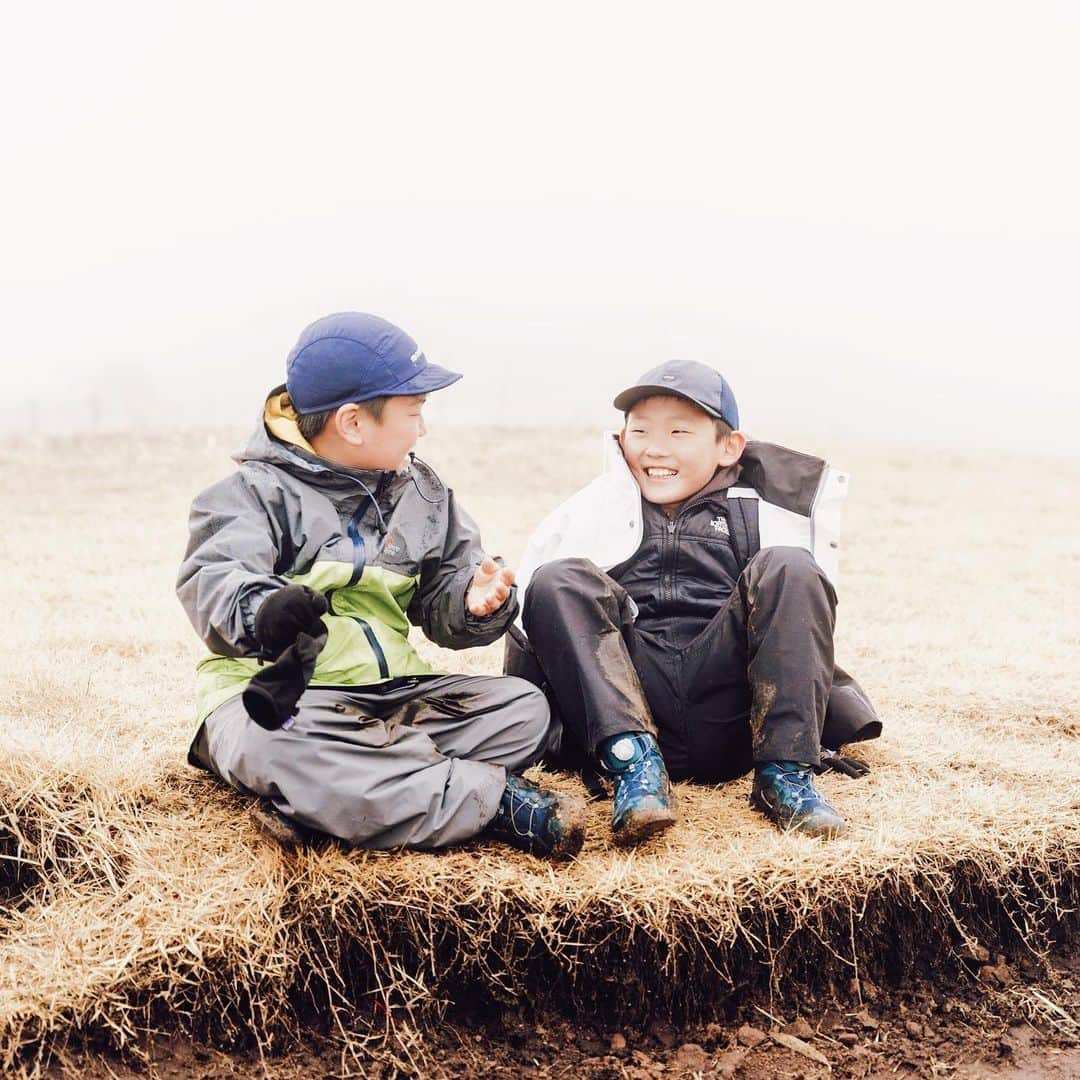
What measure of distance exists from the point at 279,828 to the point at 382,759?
322 millimetres

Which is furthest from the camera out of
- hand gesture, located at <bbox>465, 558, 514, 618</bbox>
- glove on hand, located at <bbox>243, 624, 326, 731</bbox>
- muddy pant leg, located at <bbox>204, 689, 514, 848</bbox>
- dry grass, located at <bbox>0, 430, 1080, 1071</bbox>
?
hand gesture, located at <bbox>465, 558, 514, 618</bbox>

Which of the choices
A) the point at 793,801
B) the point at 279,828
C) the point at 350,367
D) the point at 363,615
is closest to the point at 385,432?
the point at 350,367

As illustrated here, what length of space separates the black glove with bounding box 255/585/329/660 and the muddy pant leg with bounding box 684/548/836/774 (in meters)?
1.38

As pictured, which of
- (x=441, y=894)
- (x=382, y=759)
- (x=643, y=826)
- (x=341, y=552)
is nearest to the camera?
(x=441, y=894)

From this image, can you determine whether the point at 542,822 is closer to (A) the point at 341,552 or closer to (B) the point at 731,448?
(A) the point at 341,552

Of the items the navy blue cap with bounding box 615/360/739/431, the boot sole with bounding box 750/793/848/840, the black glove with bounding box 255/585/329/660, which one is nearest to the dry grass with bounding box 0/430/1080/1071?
the boot sole with bounding box 750/793/848/840

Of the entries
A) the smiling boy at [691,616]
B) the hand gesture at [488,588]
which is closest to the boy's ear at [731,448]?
the smiling boy at [691,616]

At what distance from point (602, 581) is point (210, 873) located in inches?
54.6

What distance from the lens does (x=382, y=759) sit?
308cm

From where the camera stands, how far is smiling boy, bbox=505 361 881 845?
3.41 m

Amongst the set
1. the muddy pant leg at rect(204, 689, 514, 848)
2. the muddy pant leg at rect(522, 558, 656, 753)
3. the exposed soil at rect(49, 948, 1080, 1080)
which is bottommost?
the exposed soil at rect(49, 948, 1080, 1080)

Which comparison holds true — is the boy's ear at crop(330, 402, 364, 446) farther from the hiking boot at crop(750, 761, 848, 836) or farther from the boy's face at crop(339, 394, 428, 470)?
the hiking boot at crop(750, 761, 848, 836)

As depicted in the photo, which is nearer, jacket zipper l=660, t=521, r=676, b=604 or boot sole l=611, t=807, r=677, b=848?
boot sole l=611, t=807, r=677, b=848

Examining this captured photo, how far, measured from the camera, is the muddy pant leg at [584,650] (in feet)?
11.1
